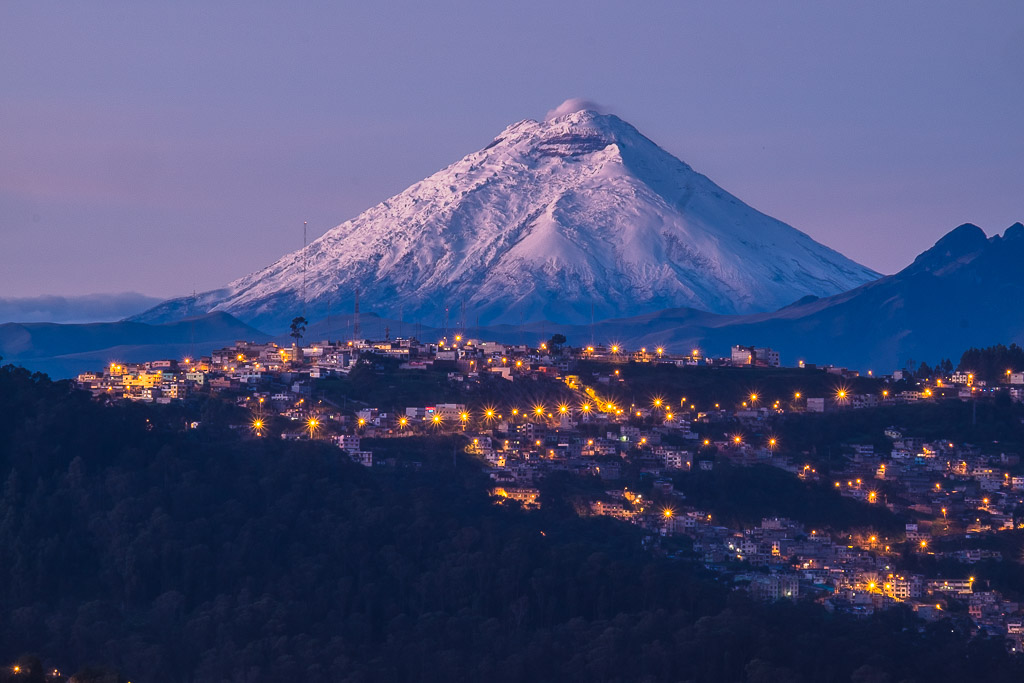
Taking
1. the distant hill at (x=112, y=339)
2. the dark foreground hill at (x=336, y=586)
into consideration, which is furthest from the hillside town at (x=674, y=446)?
the distant hill at (x=112, y=339)

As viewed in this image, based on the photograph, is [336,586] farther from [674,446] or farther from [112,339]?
[112,339]

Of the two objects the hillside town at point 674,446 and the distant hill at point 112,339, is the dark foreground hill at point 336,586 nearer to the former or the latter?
the hillside town at point 674,446

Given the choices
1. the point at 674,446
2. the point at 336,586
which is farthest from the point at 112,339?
the point at 336,586

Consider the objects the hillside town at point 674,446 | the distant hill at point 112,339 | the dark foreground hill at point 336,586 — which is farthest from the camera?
the distant hill at point 112,339

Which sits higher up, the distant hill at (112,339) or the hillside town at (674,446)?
the distant hill at (112,339)

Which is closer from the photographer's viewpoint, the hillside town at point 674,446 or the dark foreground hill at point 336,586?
the dark foreground hill at point 336,586

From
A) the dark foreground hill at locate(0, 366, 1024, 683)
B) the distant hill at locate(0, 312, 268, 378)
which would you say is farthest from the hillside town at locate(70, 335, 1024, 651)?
the distant hill at locate(0, 312, 268, 378)
